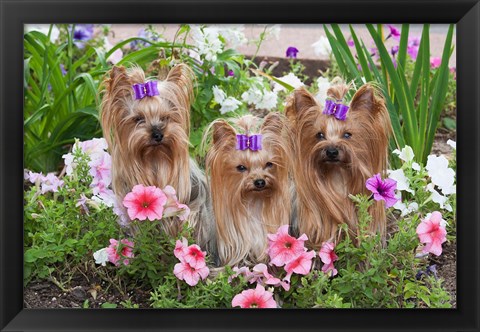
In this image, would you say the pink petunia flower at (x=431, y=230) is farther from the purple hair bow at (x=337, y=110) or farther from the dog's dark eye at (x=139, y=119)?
the dog's dark eye at (x=139, y=119)

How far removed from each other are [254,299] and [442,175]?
3.68 feet

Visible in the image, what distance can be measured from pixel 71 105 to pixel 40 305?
4.65 ft

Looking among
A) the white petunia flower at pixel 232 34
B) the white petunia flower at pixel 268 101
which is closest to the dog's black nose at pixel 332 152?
the white petunia flower at pixel 268 101

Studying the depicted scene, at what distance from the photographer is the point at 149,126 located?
4195mm

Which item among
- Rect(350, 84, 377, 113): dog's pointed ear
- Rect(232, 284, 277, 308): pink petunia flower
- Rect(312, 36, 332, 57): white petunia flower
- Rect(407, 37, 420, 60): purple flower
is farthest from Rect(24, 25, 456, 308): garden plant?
Rect(407, 37, 420, 60): purple flower

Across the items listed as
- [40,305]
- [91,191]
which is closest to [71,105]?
[91,191]

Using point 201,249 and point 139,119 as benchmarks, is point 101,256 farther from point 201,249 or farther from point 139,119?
point 139,119

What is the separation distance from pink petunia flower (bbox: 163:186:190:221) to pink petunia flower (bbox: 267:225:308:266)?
407 millimetres

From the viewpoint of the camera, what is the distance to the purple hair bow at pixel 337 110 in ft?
13.6

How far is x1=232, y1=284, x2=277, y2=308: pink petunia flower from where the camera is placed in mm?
4258

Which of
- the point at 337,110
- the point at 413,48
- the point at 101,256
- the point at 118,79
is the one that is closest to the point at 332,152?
the point at 337,110

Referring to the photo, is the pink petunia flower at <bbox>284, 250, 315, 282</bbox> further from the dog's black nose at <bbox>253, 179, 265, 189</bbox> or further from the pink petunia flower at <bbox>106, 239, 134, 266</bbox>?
the pink petunia flower at <bbox>106, 239, 134, 266</bbox>
